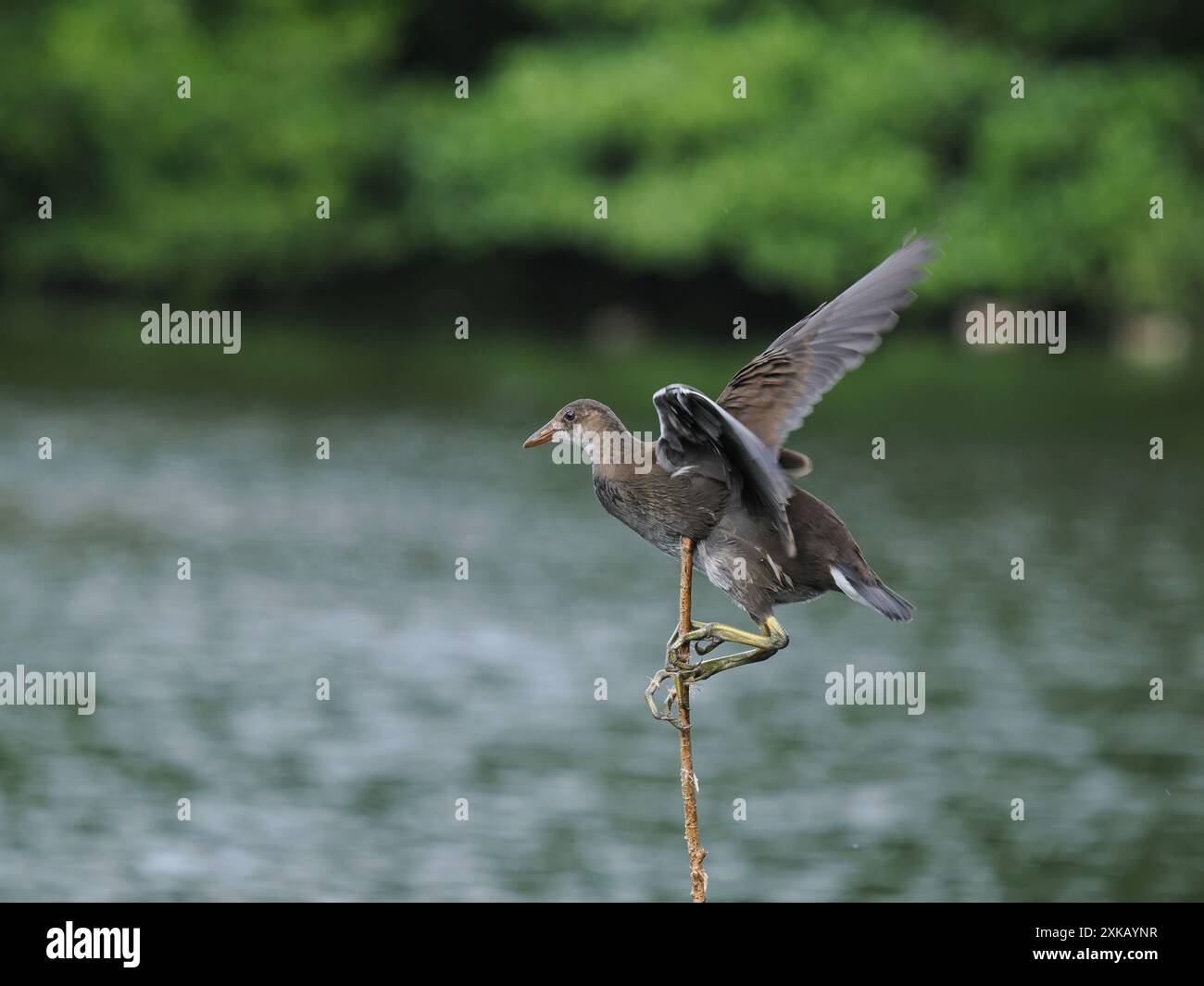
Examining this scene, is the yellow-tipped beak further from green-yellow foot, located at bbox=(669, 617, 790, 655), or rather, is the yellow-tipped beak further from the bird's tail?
the bird's tail

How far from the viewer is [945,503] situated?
37.4m

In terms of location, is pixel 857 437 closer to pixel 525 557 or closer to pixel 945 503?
pixel 945 503

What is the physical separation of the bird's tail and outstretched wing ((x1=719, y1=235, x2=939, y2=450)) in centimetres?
45

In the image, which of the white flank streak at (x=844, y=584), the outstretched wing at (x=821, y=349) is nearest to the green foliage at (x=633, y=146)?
the outstretched wing at (x=821, y=349)

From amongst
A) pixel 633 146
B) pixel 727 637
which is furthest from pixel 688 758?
pixel 633 146

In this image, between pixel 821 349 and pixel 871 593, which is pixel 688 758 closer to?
pixel 871 593

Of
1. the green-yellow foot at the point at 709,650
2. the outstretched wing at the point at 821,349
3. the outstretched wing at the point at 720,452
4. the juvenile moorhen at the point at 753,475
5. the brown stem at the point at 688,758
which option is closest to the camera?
the brown stem at the point at 688,758

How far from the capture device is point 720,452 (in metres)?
5.52

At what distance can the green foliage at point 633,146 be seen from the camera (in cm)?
6369

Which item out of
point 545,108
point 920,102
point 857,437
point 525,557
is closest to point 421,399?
point 857,437

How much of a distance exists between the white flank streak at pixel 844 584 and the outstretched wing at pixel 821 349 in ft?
1.41

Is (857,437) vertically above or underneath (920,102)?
underneath

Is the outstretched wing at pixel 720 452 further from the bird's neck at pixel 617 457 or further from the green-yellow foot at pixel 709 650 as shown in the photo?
the green-yellow foot at pixel 709 650

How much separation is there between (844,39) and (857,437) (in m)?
28.0
